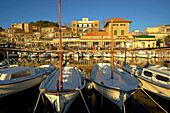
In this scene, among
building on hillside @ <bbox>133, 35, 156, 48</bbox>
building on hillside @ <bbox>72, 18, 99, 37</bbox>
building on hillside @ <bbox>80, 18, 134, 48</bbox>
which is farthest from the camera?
building on hillside @ <bbox>72, 18, 99, 37</bbox>

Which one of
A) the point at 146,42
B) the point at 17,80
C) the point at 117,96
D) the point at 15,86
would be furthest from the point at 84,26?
the point at 117,96

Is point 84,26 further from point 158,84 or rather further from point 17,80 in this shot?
point 158,84

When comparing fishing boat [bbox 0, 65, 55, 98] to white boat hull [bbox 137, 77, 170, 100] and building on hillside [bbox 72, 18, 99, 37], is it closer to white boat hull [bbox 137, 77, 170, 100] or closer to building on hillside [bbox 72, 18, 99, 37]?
white boat hull [bbox 137, 77, 170, 100]

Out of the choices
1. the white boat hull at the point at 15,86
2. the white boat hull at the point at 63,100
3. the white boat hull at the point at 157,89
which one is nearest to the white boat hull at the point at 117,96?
the white boat hull at the point at 63,100

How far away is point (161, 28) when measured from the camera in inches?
2625

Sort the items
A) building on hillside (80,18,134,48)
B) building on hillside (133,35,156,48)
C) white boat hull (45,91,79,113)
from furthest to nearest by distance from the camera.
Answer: building on hillside (133,35,156,48), building on hillside (80,18,134,48), white boat hull (45,91,79,113)

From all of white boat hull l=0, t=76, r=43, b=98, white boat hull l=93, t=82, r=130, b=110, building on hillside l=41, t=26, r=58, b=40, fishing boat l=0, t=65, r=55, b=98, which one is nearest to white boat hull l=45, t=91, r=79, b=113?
white boat hull l=93, t=82, r=130, b=110

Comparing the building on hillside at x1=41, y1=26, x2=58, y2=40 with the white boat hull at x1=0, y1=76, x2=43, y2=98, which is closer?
the white boat hull at x1=0, y1=76, x2=43, y2=98

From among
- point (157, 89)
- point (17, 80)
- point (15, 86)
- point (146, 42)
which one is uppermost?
point (146, 42)

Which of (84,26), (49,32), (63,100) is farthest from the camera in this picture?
(84,26)

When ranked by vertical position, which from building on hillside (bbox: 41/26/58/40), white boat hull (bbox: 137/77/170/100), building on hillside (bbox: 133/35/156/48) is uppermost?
building on hillside (bbox: 41/26/58/40)

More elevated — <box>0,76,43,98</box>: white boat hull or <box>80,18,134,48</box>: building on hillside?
<box>80,18,134,48</box>: building on hillside

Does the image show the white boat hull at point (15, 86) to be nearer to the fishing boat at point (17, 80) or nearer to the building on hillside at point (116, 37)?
the fishing boat at point (17, 80)

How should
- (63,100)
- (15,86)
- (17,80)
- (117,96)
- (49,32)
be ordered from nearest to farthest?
1. (63,100)
2. (117,96)
3. (15,86)
4. (17,80)
5. (49,32)
